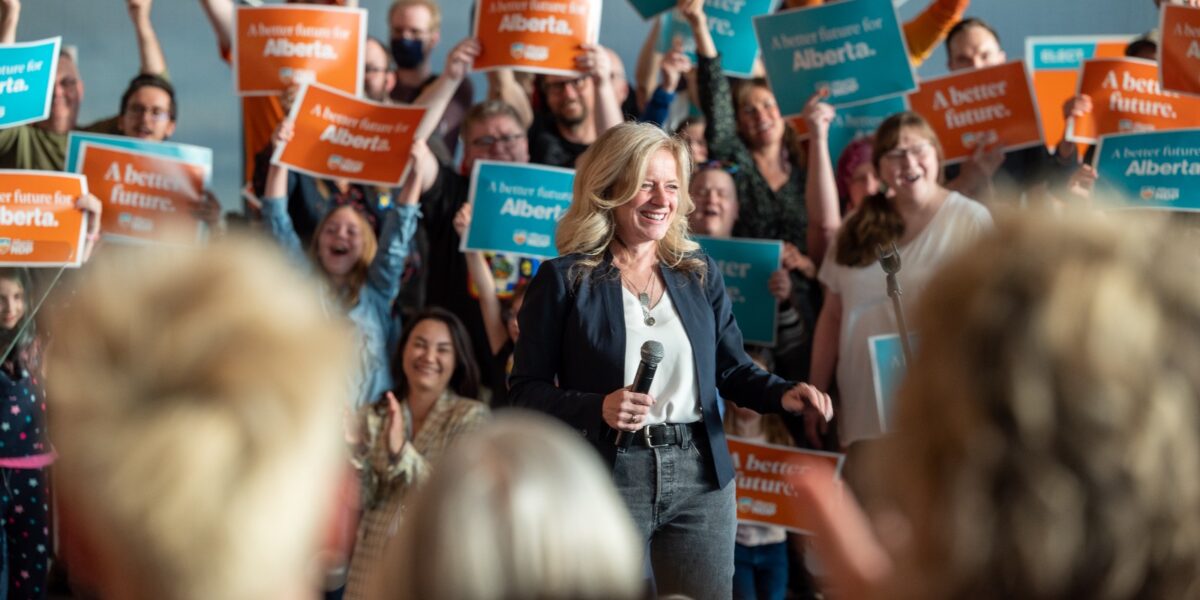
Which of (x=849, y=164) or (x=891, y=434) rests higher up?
(x=849, y=164)

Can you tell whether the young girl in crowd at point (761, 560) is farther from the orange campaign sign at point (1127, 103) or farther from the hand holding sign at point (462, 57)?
the orange campaign sign at point (1127, 103)

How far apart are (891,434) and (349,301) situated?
4.21 m

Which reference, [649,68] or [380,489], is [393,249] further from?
[649,68]

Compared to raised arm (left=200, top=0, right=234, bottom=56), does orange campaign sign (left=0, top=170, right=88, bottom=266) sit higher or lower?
lower

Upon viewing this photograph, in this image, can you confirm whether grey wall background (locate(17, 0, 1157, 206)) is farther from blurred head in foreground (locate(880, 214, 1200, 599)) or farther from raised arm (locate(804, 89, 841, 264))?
blurred head in foreground (locate(880, 214, 1200, 599))

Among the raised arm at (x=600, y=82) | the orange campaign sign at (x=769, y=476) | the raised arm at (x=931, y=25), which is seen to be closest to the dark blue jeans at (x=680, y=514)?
the orange campaign sign at (x=769, y=476)

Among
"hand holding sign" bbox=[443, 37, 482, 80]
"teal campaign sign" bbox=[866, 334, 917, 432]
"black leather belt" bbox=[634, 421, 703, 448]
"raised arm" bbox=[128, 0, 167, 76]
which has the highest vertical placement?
"raised arm" bbox=[128, 0, 167, 76]

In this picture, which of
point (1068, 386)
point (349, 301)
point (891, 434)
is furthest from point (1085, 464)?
point (349, 301)

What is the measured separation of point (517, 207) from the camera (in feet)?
17.6

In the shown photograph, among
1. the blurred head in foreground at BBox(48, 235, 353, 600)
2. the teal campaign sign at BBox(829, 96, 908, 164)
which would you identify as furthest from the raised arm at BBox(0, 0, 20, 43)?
A: the blurred head in foreground at BBox(48, 235, 353, 600)

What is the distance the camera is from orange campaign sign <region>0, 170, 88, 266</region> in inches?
201

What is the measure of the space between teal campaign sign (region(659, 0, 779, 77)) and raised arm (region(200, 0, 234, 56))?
2.07 metres

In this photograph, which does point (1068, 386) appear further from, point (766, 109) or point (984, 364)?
point (766, 109)

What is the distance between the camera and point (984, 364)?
3.72 ft
